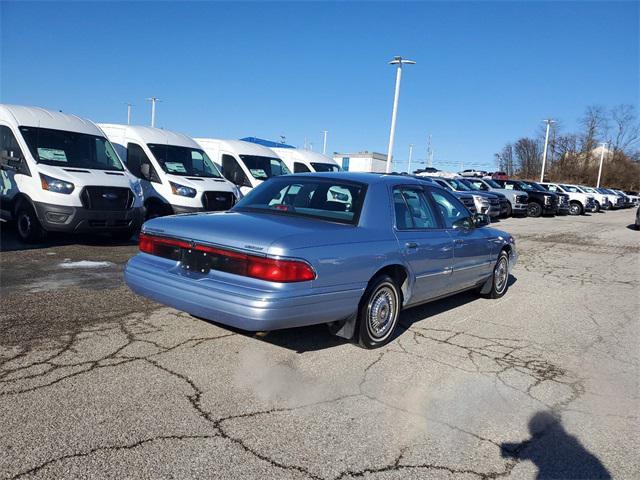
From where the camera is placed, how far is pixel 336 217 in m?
4.54

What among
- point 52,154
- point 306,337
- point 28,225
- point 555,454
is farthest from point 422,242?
point 52,154

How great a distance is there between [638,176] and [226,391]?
91.5 metres

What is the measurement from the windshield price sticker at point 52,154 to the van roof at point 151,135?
2588mm

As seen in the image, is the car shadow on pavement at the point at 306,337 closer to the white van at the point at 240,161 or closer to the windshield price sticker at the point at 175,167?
the windshield price sticker at the point at 175,167

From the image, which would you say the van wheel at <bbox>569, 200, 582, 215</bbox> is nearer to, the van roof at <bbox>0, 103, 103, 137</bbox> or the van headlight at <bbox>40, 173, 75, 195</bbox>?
the van roof at <bbox>0, 103, 103, 137</bbox>

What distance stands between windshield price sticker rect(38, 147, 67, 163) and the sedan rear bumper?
5.73 meters

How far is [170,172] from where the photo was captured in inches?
446

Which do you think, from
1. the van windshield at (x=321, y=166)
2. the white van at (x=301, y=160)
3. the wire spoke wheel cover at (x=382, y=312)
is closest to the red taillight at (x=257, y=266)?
the wire spoke wheel cover at (x=382, y=312)

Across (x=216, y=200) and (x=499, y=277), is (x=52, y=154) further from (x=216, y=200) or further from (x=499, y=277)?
(x=499, y=277)

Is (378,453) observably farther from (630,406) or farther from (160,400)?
(630,406)

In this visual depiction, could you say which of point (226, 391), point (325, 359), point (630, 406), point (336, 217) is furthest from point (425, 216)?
point (226, 391)

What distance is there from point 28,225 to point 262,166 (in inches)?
294

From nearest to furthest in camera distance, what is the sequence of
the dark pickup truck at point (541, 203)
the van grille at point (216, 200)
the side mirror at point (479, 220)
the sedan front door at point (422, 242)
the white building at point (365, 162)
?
the sedan front door at point (422, 242) → the side mirror at point (479, 220) → the van grille at point (216, 200) → the dark pickup truck at point (541, 203) → the white building at point (365, 162)

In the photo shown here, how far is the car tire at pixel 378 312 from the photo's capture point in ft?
14.6
